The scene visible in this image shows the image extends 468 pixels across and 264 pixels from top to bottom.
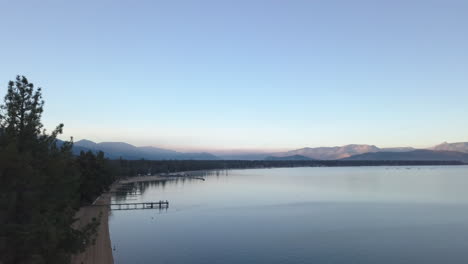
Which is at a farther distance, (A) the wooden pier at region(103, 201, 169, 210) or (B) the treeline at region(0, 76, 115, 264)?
(A) the wooden pier at region(103, 201, 169, 210)

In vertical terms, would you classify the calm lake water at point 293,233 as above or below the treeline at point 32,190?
below

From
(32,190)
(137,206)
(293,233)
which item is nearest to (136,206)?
(137,206)

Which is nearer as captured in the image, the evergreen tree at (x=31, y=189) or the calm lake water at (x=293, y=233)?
the evergreen tree at (x=31, y=189)

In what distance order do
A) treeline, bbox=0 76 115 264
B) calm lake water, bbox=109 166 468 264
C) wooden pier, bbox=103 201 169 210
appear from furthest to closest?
wooden pier, bbox=103 201 169 210, calm lake water, bbox=109 166 468 264, treeline, bbox=0 76 115 264

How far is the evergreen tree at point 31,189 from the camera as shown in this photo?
17469 millimetres

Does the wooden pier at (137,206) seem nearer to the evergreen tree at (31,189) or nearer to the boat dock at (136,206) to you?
the boat dock at (136,206)

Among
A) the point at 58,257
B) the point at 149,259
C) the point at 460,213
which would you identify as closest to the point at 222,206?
the point at 149,259

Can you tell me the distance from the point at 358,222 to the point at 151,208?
42.8m

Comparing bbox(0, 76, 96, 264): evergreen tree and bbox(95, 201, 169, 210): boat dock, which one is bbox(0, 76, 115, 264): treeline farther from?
bbox(95, 201, 169, 210): boat dock

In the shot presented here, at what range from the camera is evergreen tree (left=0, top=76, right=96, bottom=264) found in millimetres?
17469

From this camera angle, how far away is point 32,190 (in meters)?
19.5

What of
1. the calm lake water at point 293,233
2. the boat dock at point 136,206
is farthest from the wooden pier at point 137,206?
the calm lake water at point 293,233

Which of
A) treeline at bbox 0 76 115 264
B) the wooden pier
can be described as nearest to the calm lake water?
the wooden pier

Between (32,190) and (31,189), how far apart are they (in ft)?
0.30
